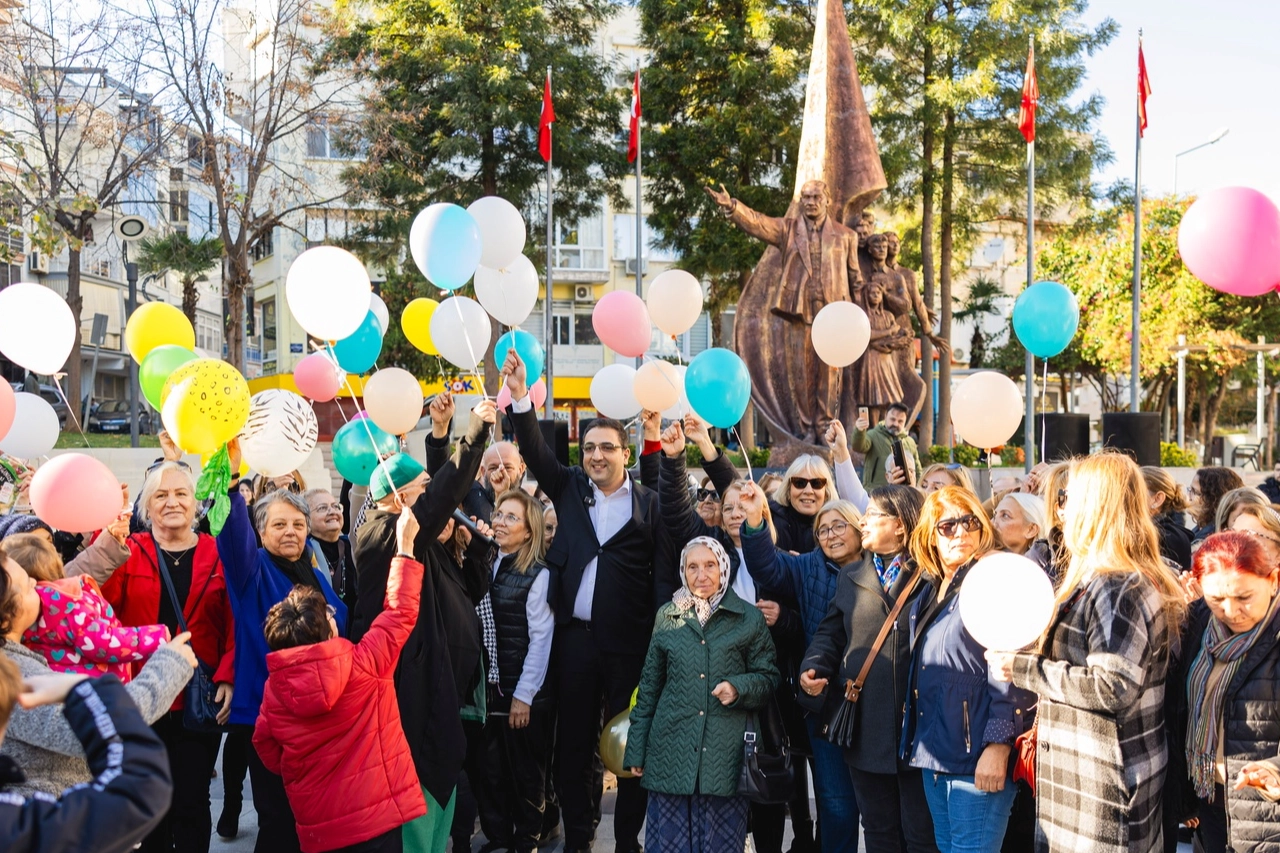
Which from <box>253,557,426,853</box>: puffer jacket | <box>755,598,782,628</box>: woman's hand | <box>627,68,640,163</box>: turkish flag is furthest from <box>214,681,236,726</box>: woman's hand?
<box>627,68,640,163</box>: turkish flag

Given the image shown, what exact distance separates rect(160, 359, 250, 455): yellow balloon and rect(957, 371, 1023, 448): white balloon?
427cm

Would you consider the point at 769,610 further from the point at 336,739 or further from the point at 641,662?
the point at 336,739

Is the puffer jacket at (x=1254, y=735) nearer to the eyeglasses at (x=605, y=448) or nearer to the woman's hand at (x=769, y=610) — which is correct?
the woman's hand at (x=769, y=610)

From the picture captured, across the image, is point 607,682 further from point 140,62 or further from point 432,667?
point 140,62

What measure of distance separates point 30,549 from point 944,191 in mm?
20694

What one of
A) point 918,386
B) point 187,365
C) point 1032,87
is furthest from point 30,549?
point 1032,87

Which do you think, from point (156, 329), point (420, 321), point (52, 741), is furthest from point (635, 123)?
point (52, 741)

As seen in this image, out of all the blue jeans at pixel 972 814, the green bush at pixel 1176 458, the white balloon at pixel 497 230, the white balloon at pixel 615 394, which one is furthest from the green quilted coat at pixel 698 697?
the green bush at pixel 1176 458

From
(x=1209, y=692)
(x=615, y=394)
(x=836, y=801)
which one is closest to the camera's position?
(x=1209, y=692)

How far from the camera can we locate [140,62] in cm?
1581

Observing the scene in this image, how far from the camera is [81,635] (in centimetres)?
292

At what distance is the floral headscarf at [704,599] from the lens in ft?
14.1

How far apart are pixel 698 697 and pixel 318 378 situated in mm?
3587

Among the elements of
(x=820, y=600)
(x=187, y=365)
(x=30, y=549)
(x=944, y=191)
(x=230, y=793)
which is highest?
(x=944, y=191)
